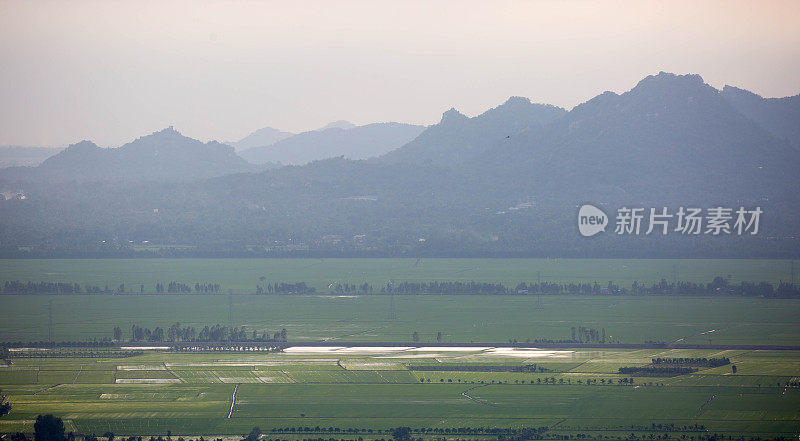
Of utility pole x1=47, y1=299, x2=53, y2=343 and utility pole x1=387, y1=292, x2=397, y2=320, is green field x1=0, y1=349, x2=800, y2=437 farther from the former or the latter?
utility pole x1=387, y1=292, x2=397, y2=320

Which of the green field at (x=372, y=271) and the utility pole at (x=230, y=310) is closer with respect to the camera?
the utility pole at (x=230, y=310)

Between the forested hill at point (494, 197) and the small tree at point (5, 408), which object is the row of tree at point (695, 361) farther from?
the forested hill at point (494, 197)

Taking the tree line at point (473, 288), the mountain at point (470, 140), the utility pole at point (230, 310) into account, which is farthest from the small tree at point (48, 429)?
the mountain at point (470, 140)

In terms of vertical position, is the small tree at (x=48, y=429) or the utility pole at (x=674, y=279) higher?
the utility pole at (x=674, y=279)

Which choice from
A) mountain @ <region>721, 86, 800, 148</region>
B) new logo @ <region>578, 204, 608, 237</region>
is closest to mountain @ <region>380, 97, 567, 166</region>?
mountain @ <region>721, 86, 800, 148</region>

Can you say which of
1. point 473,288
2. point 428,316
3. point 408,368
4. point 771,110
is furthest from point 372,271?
point 771,110

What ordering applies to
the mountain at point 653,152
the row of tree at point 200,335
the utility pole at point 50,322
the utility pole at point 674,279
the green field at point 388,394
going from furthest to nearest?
1. the mountain at point 653,152
2. the utility pole at point 674,279
3. the utility pole at point 50,322
4. the row of tree at point 200,335
5. the green field at point 388,394
